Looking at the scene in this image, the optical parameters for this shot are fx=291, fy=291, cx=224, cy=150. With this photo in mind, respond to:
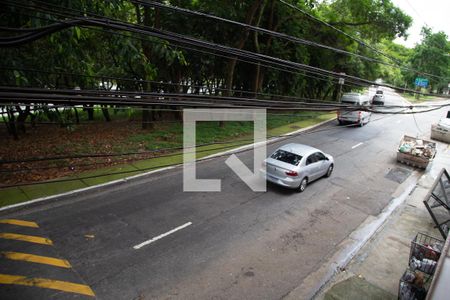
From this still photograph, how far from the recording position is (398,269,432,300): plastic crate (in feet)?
19.3

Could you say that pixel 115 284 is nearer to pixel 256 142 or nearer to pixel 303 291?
pixel 303 291

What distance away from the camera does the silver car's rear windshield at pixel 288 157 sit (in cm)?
1105

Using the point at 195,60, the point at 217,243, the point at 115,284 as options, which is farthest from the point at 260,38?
the point at 115,284

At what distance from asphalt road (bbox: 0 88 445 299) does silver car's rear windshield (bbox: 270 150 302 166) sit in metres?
1.20

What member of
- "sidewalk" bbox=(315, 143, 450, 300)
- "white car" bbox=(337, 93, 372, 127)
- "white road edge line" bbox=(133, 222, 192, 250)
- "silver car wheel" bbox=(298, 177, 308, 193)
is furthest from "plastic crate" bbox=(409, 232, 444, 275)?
"white car" bbox=(337, 93, 372, 127)

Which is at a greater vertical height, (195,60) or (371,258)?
(195,60)

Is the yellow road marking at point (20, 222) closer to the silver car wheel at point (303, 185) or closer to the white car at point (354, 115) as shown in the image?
the silver car wheel at point (303, 185)

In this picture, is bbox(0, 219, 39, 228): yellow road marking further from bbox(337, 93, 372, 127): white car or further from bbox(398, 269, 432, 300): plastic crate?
bbox(337, 93, 372, 127): white car

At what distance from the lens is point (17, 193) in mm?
9594

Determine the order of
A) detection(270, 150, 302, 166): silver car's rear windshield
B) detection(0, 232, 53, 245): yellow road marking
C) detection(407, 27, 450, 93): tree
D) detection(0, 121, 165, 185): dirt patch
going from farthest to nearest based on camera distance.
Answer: detection(407, 27, 450, 93): tree → detection(0, 121, 165, 185): dirt patch → detection(270, 150, 302, 166): silver car's rear windshield → detection(0, 232, 53, 245): yellow road marking

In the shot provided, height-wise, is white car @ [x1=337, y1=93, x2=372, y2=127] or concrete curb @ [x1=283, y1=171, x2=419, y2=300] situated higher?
white car @ [x1=337, y1=93, x2=372, y2=127]

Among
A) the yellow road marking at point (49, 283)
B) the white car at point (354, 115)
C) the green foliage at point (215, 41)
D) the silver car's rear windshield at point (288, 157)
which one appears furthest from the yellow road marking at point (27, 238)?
the white car at point (354, 115)

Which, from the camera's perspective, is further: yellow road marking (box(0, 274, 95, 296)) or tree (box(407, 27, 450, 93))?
tree (box(407, 27, 450, 93))

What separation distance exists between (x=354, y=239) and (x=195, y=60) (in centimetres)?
1573
